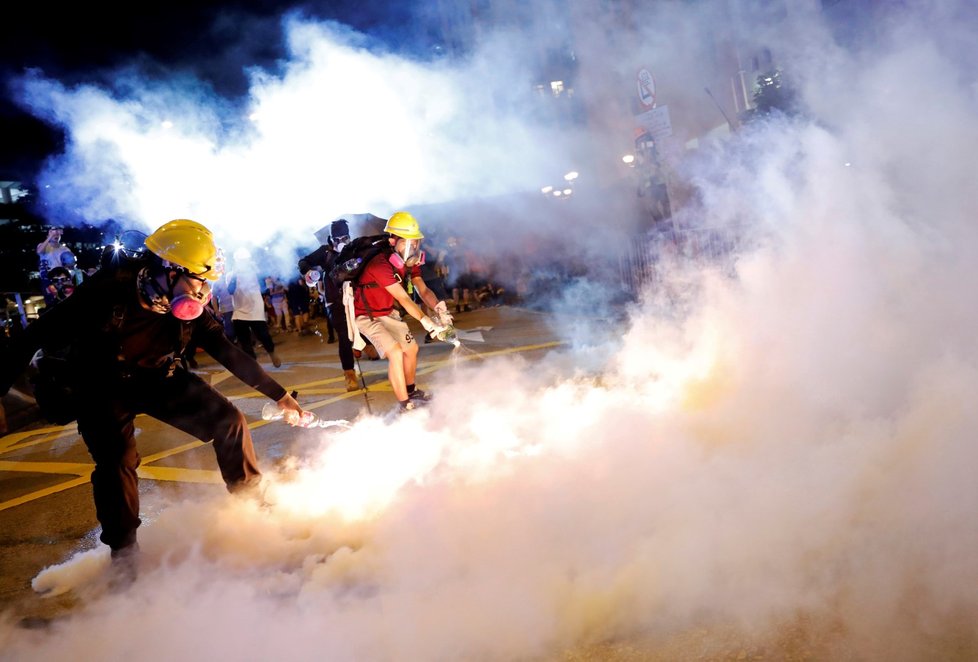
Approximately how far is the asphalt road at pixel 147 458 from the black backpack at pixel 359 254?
4.24 ft

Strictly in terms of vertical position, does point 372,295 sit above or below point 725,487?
above

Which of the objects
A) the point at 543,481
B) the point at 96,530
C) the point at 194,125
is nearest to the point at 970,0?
the point at 543,481

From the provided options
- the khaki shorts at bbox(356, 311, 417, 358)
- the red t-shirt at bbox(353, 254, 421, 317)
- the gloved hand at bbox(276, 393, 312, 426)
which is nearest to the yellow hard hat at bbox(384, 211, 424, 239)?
the red t-shirt at bbox(353, 254, 421, 317)

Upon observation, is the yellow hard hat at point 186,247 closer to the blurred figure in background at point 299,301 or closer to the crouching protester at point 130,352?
the crouching protester at point 130,352

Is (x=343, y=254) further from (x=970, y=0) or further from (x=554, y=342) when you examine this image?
(x=970, y=0)

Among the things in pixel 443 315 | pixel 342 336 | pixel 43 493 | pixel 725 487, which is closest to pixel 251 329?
pixel 342 336

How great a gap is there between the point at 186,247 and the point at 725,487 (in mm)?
2697

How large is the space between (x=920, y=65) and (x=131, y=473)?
4850 millimetres

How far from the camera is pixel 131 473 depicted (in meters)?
3.36

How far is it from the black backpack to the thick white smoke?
150 centimetres

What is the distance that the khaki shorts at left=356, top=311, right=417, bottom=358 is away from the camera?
229 inches

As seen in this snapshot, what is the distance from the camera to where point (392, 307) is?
596 centimetres

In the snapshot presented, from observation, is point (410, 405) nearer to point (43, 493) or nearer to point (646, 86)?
point (43, 493)

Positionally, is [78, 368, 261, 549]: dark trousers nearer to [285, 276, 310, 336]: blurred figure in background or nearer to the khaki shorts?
the khaki shorts
